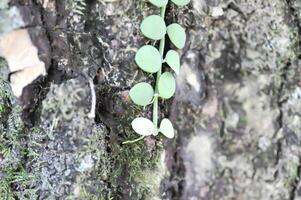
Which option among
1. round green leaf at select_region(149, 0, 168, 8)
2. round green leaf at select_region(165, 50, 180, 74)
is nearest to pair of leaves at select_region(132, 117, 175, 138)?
round green leaf at select_region(165, 50, 180, 74)

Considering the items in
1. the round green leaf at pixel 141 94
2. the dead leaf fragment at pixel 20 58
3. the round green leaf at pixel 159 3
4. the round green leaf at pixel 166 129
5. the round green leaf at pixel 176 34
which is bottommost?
the round green leaf at pixel 166 129

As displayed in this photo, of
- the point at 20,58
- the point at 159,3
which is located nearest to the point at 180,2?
the point at 159,3

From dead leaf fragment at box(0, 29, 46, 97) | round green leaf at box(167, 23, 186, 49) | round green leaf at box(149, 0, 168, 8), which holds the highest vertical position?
round green leaf at box(149, 0, 168, 8)

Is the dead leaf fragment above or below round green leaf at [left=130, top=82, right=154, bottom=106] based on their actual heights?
above

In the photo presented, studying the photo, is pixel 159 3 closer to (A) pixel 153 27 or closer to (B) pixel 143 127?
(A) pixel 153 27

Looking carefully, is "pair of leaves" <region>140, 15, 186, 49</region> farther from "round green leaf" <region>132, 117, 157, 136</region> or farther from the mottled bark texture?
"round green leaf" <region>132, 117, 157, 136</region>

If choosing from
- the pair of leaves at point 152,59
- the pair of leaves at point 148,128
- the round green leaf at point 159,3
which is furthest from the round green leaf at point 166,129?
the round green leaf at point 159,3

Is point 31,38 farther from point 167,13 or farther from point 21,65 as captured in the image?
point 167,13

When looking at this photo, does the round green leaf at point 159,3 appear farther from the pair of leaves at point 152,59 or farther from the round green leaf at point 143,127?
the round green leaf at point 143,127
